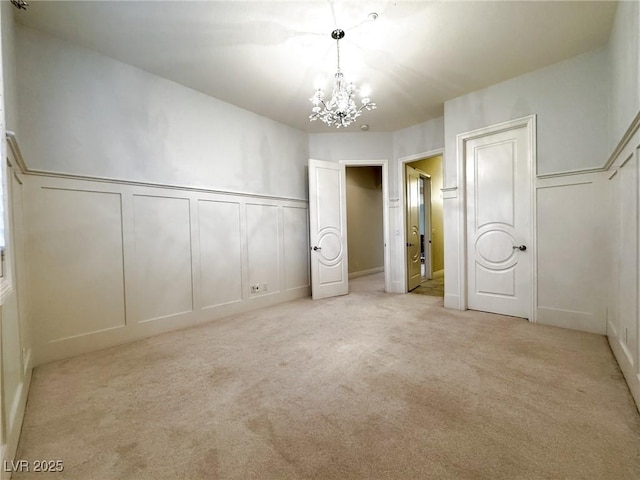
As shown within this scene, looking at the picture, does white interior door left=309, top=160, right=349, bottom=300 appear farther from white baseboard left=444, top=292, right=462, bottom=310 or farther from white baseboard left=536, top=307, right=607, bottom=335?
white baseboard left=536, top=307, right=607, bottom=335

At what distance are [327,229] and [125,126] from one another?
305 cm

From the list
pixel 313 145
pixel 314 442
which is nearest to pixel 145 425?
pixel 314 442

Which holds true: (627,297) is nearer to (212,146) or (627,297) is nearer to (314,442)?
(314,442)

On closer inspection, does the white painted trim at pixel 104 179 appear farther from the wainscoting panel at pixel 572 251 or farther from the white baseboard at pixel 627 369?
the white baseboard at pixel 627 369

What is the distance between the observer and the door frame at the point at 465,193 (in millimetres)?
3240

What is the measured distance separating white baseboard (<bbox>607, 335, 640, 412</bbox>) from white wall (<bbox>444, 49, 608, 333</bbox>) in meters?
0.66

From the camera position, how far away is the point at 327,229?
15.9 ft

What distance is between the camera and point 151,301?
309 cm

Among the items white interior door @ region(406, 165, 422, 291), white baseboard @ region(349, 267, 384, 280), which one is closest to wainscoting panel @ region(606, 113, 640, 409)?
white interior door @ region(406, 165, 422, 291)

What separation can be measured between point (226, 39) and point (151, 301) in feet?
9.05

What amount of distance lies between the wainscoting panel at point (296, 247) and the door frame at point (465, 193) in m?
2.42

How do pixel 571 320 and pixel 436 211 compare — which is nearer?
pixel 571 320

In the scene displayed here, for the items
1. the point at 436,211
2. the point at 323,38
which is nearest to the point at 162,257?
the point at 323,38

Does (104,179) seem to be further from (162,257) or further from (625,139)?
(625,139)
